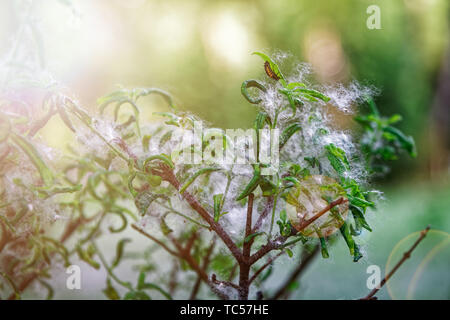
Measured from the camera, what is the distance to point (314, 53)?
301 cm

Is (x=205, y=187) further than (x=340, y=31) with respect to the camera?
No

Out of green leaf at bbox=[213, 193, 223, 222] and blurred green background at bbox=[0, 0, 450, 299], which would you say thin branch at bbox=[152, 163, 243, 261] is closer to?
green leaf at bbox=[213, 193, 223, 222]

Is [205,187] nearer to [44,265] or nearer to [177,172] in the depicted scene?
[177,172]

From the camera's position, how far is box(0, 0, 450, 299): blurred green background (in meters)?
2.50

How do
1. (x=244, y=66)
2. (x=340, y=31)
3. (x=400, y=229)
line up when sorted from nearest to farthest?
(x=400, y=229) < (x=244, y=66) < (x=340, y=31)

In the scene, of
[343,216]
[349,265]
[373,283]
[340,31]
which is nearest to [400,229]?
[349,265]

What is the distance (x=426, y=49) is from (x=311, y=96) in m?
3.97

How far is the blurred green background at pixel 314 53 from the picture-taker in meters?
2.50

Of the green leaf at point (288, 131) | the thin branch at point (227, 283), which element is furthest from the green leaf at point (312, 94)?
the thin branch at point (227, 283)

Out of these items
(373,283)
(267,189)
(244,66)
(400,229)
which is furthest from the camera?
(244,66)

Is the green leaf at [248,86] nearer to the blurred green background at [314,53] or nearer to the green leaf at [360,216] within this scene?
the green leaf at [360,216]

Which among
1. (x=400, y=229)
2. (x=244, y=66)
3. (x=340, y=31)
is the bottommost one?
(x=400, y=229)

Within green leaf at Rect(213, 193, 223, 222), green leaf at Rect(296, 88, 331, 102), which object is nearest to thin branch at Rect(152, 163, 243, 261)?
green leaf at Rect(213, 193, 223, 222)

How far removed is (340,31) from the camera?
3.17 metres
